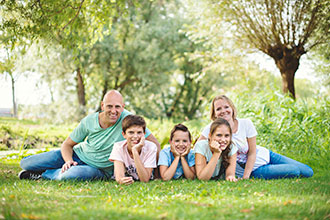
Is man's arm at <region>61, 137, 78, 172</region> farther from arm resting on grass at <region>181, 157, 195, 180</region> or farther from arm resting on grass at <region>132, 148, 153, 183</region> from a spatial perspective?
arm resting on grass at <region>181, 157, 195, 180</region>

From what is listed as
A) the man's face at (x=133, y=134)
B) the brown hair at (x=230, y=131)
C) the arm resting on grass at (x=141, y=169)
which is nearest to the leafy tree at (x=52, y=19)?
the man's face at (x=133, y=134)

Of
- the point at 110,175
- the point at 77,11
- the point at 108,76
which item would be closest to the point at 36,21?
the point at 77,11

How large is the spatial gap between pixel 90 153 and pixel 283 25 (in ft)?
22.9

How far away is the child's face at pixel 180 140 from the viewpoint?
454 cm

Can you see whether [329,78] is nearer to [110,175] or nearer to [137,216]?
[110,175]

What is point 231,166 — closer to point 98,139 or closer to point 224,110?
point 224,110

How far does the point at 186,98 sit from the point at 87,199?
21.6m

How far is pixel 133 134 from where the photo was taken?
4.41 m

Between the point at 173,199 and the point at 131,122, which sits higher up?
the point at 131,122

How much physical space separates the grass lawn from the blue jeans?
20cm

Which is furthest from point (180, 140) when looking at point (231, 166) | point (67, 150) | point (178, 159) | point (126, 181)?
point (67, 150)

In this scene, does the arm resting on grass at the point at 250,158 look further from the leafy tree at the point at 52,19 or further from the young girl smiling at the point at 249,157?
the leafy tree at the point at 52,19

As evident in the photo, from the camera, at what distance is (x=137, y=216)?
101 inches

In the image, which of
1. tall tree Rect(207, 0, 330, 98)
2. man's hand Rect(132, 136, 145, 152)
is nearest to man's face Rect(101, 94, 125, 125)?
man's hand Rect(132, 136, 145, 152)
